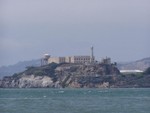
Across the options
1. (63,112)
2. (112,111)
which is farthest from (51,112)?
(112,111)

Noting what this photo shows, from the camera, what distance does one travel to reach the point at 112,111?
82875 millimetres

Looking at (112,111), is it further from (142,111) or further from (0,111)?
(0,111)

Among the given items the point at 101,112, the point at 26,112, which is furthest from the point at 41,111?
the point at 101,112

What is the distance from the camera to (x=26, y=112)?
82.6m

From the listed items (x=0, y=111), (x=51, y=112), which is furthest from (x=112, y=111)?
(x=0, y=111)

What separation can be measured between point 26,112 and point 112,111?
383 inches

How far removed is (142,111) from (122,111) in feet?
8.14

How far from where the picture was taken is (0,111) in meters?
83.2

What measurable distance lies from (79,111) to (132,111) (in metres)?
6.05

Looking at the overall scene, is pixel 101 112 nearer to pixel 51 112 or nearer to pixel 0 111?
pixel 51 112

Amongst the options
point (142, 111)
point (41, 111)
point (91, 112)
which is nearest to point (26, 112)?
point (41, 111)

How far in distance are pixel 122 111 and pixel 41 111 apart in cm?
920

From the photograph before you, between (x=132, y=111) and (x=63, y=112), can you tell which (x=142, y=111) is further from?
(x=63, y=112)

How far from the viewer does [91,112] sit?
82.1 metres
